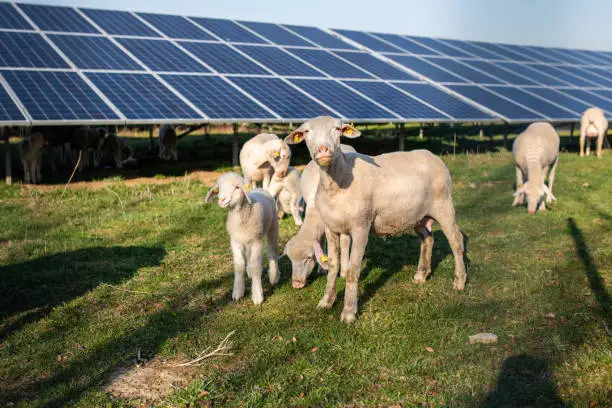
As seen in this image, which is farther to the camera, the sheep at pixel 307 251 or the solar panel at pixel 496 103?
the solar panel at pixel 496 103

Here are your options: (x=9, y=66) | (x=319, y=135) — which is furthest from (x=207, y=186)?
(x=319, y=135)

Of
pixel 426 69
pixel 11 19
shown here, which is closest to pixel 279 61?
pixel 426 69

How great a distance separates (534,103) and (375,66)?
19.4 feet

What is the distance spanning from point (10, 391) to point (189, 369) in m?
1.50

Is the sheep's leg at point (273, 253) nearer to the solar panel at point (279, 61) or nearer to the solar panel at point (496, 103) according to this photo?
the solar panel at point (279, 61)

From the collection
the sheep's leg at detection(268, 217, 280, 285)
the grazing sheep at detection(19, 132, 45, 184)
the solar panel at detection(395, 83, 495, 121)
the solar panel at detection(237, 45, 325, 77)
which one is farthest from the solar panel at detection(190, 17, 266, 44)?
the sheep's leg at detection(268, 217, 280, 285)

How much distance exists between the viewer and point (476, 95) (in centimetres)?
2220

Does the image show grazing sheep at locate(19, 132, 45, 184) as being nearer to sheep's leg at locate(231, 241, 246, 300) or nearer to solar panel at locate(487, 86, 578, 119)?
sheep's leg at locate(231, 241, 246, 300)

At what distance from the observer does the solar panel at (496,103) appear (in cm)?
2072

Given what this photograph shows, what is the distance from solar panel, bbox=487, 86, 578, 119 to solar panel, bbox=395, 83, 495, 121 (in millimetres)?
2835

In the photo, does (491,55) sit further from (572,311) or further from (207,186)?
(572,311)

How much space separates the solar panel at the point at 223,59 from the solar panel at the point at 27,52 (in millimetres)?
4111

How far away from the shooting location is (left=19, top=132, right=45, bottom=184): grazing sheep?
14.7 metres

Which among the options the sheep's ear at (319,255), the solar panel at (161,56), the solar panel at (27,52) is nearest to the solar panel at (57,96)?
the solar panel at (27,52)
